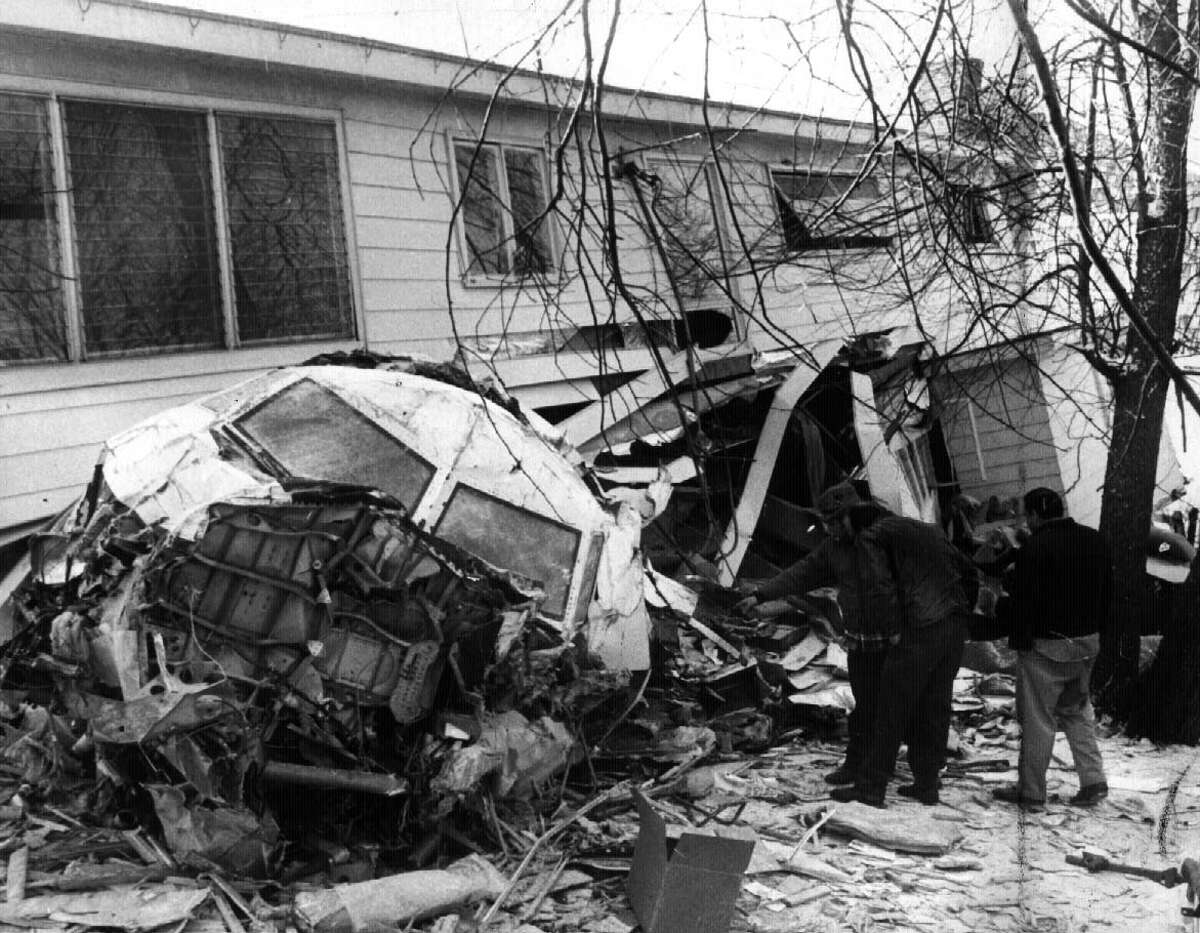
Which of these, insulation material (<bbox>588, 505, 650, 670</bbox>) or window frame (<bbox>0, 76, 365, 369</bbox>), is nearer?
insulation material (<bbox>588, 505, 650, 670</bbox>)

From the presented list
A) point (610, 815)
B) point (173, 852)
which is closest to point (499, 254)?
point (610, 815)

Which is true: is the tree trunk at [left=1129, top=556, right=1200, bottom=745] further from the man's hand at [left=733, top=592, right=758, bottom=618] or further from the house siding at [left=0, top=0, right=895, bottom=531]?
the house siding at [left=0, top=0, right=895, bottom=531]

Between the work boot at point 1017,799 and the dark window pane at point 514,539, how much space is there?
110 inches

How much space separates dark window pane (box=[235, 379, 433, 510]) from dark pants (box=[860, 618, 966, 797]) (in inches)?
115

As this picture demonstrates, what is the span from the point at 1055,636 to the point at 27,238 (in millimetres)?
6966

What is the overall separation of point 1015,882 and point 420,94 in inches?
302

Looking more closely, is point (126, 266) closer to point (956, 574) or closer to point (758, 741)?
point (758, 741)

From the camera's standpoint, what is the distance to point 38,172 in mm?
7941

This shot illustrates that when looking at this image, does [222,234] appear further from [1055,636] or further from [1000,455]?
[1000,455]

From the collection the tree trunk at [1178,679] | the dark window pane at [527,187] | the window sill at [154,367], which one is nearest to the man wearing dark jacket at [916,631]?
the tree trunk at [1178,679]

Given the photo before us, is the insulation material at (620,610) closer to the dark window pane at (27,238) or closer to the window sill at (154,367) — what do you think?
the window sill at (154,367)

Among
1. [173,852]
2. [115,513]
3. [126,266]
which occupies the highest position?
[126,266]

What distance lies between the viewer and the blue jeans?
6691mm

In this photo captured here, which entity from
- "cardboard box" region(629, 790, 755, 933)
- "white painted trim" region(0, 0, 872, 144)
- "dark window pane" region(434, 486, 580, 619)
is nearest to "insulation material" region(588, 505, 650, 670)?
"dark window pane" region(434, 486, 580, 619)
